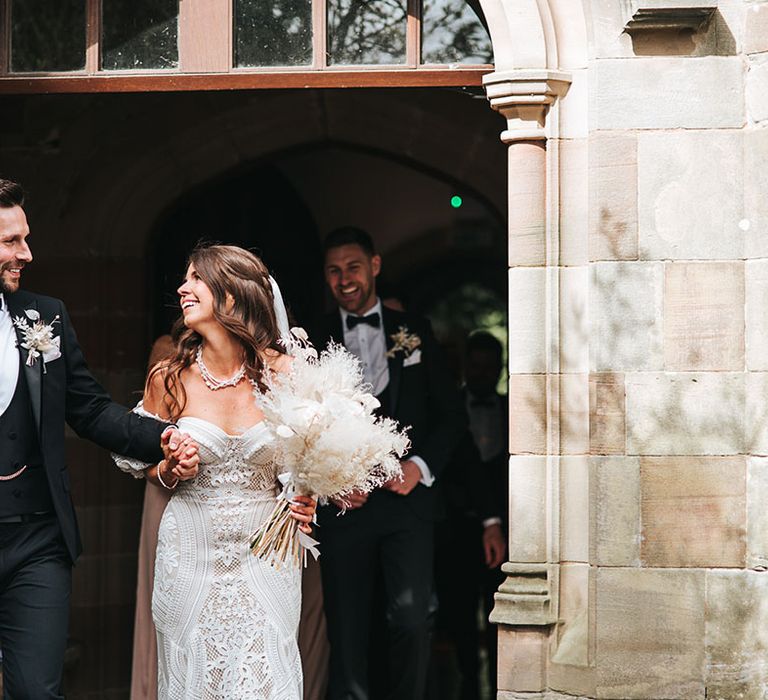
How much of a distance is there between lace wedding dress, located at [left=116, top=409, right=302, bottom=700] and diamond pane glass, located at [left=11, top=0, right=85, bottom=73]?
1.77 m

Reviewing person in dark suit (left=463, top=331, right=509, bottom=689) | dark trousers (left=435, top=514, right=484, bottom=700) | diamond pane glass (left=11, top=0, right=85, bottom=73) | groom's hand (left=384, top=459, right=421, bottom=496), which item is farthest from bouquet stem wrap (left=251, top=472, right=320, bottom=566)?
dark trousers (left=435, top=514, right=484, bottom=700)

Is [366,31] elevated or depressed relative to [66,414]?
elevated

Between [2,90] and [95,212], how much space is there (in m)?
2.95

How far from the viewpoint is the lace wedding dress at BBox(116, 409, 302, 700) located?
5.23 m

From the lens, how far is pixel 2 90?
6.17m

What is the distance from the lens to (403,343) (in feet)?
23.1

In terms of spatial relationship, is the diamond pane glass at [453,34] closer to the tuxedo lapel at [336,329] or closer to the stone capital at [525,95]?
the stone capital at [525,95]

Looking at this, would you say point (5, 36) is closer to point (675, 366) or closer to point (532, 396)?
point (532, 396)

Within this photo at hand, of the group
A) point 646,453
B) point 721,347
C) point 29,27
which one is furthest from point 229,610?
point 29,27

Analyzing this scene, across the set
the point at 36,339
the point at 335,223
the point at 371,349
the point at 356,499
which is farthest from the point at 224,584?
the point at 335,223

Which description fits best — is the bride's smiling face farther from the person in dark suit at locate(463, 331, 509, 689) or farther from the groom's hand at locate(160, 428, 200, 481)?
the person in dark suit at locate(463, 331, 509, 689)

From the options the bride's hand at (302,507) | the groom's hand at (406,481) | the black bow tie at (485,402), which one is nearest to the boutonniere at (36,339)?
the bride's hand at (302,507)

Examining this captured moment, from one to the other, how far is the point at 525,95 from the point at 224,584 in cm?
222

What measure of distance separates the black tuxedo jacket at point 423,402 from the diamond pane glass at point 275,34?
57.8 inches
